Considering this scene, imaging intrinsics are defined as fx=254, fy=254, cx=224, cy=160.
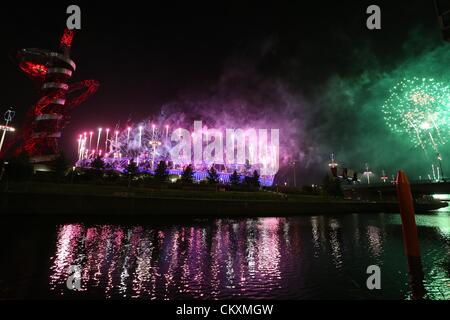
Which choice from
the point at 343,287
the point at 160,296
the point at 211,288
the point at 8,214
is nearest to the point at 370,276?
the point at 343,287

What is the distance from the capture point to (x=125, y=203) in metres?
45.3

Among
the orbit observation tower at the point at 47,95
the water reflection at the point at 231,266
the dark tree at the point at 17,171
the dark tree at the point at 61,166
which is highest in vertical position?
the orbit observation tower at the point at 47,95

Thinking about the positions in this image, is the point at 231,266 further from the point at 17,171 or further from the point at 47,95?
the point at 47,95

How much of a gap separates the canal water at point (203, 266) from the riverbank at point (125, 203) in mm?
13263

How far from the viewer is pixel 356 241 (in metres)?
27.5

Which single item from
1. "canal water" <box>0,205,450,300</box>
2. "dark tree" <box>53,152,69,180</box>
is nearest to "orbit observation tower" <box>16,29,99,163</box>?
"dark tree" <box>53,152,69,180</box>

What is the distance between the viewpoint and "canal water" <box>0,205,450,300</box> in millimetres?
12289

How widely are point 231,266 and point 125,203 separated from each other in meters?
33.9

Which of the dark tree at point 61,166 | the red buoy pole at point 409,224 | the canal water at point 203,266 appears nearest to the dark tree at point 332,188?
the canal water at point 203,266

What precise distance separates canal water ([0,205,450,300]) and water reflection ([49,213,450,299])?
5 centimetres

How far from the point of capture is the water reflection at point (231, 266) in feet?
41.0

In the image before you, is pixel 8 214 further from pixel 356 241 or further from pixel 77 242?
pixel 356 241

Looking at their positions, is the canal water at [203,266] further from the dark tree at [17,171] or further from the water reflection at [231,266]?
the dark tree at [17,171]

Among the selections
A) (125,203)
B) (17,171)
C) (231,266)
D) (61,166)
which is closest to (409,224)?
(231,266)
